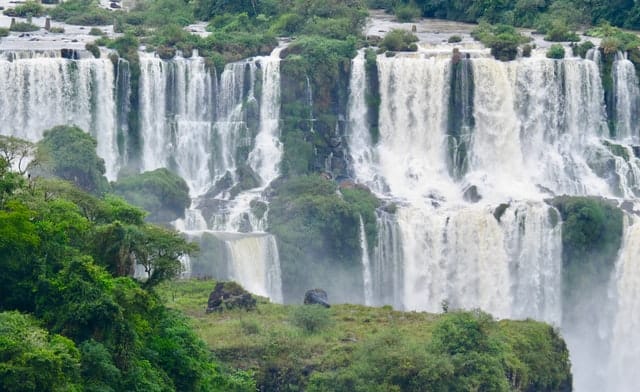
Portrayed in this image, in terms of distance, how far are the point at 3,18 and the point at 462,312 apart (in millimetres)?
38251

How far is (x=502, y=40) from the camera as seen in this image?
3504 inches

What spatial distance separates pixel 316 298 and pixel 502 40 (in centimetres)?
1990

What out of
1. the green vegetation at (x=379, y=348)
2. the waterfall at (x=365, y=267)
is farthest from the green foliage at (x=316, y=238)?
the green vegetation at (x=379, y=348)

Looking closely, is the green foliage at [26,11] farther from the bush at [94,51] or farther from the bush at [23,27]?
the bush at [94,51]

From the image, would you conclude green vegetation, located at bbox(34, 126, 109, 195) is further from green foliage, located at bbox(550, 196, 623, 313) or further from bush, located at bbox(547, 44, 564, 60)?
bush, located at bbox(547, 44, 564, 60)

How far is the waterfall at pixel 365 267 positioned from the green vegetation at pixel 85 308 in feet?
62.7

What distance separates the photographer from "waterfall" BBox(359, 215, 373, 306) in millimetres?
81375

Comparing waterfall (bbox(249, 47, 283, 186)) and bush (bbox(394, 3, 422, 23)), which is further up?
bush (bbox(394, 3, 422, 23))

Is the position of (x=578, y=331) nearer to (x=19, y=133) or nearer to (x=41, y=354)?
(x=19, y=133)

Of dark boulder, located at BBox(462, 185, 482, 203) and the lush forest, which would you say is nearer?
the lush forest

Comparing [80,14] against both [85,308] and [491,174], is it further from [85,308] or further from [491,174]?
[85,308]

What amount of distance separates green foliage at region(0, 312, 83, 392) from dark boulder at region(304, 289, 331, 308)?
2090 centimetres

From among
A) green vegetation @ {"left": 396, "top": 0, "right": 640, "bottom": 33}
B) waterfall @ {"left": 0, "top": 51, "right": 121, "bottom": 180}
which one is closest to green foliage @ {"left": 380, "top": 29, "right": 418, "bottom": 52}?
green vegetation @ {"left": 396, "top": 0, "right": 640, "bottom": 33}

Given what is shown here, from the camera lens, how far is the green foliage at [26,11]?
100m
